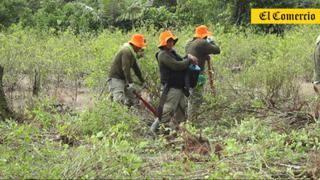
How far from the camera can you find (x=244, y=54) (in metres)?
12.1

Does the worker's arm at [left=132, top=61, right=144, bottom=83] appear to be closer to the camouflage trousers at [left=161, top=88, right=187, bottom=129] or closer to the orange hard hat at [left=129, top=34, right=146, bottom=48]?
the orange hard hat at [left=129, top=34, right=146, bottom=48]

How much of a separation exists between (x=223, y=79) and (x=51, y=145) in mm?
4755

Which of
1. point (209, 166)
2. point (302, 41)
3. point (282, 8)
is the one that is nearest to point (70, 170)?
point (209, 166)

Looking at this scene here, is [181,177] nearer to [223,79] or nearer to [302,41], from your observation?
[223,79]

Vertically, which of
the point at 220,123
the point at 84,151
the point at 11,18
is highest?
the point at 11,18

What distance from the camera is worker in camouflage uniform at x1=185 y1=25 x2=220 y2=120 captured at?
836 centimetres

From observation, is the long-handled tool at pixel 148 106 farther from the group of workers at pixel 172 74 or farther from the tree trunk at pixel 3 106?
the tree trunk at pixel 3 106

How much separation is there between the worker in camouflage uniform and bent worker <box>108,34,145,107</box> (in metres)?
0.83

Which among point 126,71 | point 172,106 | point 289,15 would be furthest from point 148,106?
point 289,15

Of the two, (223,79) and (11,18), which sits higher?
(11,18)

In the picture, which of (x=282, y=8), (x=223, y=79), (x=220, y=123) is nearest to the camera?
(x=220, y=123)

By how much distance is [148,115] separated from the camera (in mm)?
8633

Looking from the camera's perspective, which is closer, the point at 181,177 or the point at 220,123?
the point at 181,177

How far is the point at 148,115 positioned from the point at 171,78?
1084mm
